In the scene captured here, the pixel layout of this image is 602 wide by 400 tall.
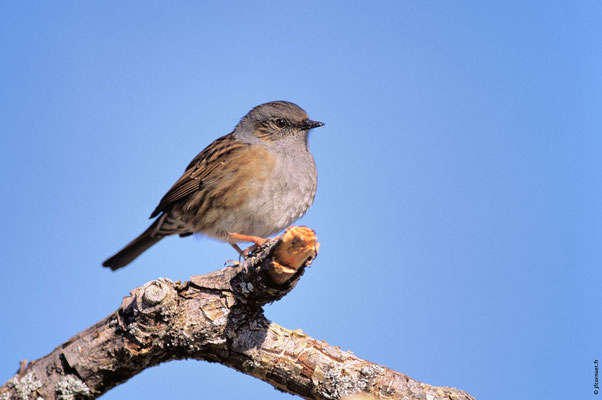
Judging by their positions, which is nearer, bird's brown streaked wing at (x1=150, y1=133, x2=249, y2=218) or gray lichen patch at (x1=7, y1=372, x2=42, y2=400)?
gray lichen patch at (x1=7, y1=372, x2=42, y2=400)

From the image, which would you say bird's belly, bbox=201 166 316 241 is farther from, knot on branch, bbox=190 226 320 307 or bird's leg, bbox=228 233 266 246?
knot on branch, bbox=190 226 320 307

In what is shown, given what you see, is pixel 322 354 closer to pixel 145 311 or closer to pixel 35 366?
pixel 145 311

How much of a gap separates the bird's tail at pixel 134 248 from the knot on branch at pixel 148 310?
283 cm

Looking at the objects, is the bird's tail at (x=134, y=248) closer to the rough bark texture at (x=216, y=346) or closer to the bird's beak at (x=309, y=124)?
the bird's beak at (x=309, y=124)

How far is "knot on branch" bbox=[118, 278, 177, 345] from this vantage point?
4.27 metres

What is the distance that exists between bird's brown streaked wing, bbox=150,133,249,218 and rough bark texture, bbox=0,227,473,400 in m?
2.27

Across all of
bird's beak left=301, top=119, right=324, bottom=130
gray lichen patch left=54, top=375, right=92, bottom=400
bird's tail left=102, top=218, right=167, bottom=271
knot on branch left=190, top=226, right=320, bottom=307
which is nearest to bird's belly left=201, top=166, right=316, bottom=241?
bird's beak left=301, top=119, right=324, bottom=130

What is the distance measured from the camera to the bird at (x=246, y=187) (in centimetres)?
613

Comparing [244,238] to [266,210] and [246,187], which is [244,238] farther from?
[246,187]

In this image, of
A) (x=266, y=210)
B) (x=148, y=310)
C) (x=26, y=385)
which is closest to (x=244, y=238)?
(x=266, y=210)

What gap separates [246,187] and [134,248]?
209cm

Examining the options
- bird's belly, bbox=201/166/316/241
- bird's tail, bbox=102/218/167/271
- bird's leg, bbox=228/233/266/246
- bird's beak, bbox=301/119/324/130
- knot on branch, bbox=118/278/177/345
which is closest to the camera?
knot on branch, bbox=118/278/177/345

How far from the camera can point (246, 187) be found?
6.11 metres

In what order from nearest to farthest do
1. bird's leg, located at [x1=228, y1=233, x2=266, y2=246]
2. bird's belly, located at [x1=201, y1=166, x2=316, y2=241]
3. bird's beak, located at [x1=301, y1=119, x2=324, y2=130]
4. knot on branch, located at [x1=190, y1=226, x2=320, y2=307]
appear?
knot on branch, located at [x1=190, y1=226, x2=320, y2=307] → bird's leg, located at [x1=228, y1=233, x2=266, y2=246] → bird's belly, located at [x1=201, y1=166, x2=316, y2=241] → bird's beak, located at [x1=301, y1=119, x2=324, y2=130]
